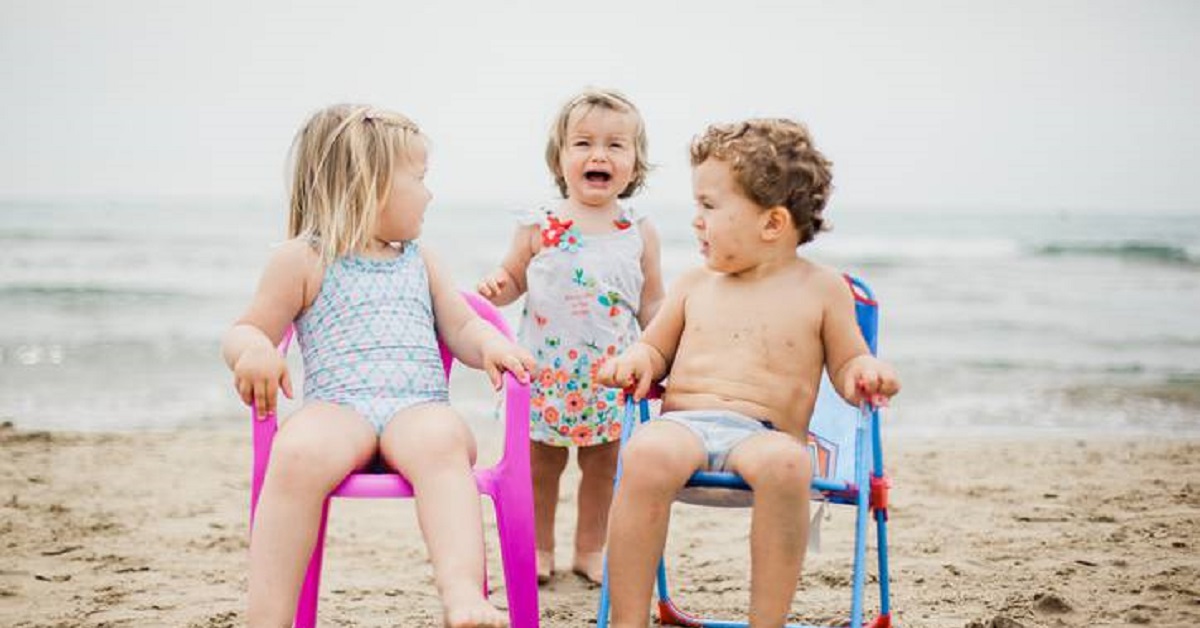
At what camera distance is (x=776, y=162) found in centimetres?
281

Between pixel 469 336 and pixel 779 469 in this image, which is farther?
pixel 469 336

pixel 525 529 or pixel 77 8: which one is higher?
pixel 77 8

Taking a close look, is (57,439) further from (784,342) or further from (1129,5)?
(1129,5)

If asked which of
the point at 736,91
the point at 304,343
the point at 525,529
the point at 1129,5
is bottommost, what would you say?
the point at 525,529

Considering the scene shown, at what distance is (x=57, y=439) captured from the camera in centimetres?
573

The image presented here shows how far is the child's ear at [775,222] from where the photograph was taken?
2830mm

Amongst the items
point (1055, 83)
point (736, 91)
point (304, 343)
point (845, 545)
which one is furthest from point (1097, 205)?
point (304, 343)

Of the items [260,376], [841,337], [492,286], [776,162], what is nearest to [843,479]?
[841,337]

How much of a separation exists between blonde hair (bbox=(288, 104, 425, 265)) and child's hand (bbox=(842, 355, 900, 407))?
1.27m

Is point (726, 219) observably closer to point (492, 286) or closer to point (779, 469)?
point (779, 469)

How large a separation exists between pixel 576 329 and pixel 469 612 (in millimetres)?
1449

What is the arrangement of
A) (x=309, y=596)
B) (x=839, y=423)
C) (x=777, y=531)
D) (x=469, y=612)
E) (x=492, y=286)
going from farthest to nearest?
(x=492, y=286), (x=839, y=423), (x=309, y=596), (x=777, y=531), (x=469, y=612)

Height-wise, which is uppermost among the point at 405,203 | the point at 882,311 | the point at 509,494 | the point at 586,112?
the point at 586,112

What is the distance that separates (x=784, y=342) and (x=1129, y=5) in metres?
26.6
